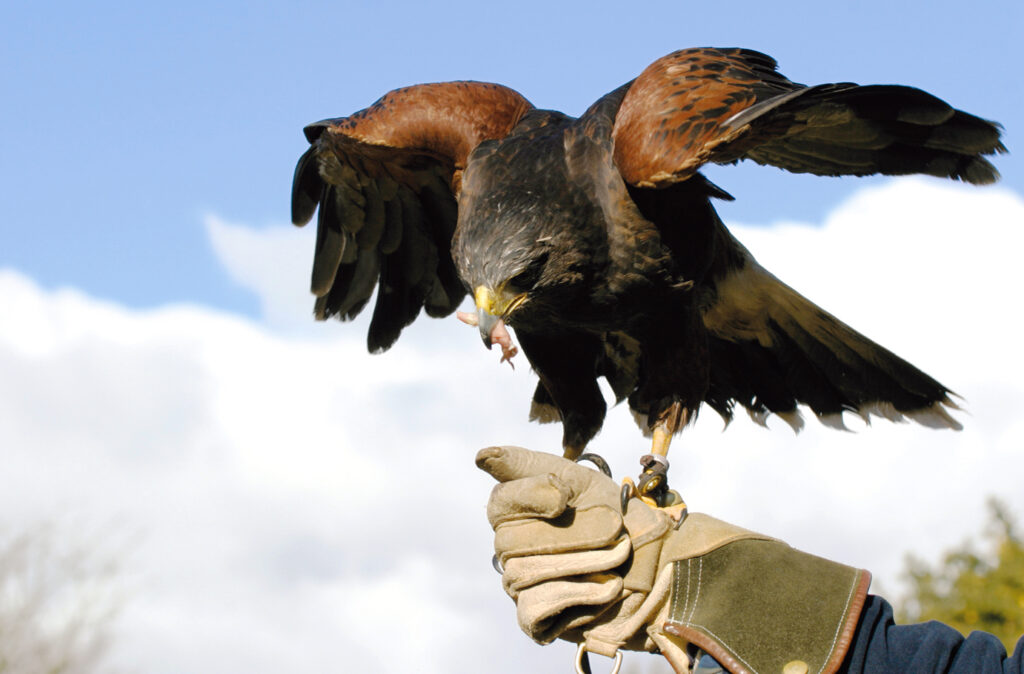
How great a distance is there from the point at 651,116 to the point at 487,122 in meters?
0.81

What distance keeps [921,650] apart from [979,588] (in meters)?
7.32

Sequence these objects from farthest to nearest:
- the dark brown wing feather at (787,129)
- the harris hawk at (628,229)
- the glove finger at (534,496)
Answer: the harris hawk at (628,229) → the dark brown wing feather at (787,129) → the glove finger at (534,496)

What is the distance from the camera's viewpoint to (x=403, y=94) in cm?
447

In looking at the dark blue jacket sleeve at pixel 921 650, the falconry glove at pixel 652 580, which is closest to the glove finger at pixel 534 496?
the falconry glove at pixel 652 580

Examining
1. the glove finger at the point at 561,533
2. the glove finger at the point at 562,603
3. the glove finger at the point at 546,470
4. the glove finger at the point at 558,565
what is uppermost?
the glove finger at the point at 546,470

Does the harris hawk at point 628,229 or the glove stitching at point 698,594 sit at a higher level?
the harris hawk at point 628,229

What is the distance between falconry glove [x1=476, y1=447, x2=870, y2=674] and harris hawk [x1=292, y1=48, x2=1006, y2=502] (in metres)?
0.76

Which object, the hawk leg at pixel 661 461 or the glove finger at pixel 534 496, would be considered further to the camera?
the hawk leg at pixel 661 461

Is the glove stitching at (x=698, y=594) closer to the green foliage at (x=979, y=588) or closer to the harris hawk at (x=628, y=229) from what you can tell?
the harris hawk at (x=628, y=229)

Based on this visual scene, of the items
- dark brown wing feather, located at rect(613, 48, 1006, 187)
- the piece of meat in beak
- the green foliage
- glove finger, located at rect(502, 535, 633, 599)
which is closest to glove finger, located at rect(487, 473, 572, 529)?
glove finger, located at rect(502, 535, 633, 599)

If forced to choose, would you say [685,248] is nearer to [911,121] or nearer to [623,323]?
[623,323]

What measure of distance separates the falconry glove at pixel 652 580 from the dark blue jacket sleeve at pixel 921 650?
4 cm

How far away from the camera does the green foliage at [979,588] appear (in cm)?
824

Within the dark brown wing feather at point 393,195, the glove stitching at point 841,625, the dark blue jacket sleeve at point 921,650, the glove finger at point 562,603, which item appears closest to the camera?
the dark blue jacket sleeve at point 921,650
